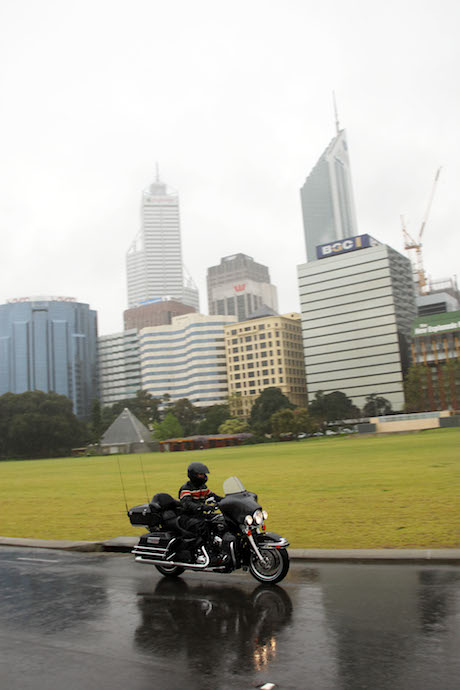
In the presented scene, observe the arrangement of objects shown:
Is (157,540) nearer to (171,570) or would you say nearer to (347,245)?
(171,570)

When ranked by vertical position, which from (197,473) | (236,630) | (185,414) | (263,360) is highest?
(263,360)

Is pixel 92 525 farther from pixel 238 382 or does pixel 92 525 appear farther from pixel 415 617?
pixel 238 382

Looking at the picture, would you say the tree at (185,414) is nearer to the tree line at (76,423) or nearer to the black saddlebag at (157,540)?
the tree line at (76,423)

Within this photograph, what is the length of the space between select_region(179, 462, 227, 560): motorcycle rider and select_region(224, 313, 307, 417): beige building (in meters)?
182

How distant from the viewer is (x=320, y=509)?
14258 millimetres

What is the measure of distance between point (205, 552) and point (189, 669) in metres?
3.08

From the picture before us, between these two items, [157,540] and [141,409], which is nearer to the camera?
[157,540]

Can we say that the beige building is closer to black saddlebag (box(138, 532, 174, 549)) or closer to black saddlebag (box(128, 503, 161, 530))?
black saddlebag (box(128, 503, 161, 530))

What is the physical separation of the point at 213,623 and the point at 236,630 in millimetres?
367

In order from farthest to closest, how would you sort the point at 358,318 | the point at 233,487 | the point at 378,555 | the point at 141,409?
the point at 358,318
the point at 141,409
the point at 378,555
the point at 233,487

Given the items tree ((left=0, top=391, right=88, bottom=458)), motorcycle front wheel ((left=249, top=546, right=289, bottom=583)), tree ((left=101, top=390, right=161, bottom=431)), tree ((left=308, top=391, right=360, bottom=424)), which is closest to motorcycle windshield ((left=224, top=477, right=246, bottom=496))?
motorcycle front wheel ((left=249, top=546, right=289, bottom=583))

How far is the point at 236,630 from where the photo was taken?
5.98m

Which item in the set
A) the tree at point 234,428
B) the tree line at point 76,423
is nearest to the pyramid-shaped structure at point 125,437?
the tree line at point 76,423

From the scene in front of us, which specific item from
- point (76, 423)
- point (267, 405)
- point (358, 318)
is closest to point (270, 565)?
point (76, 423)
